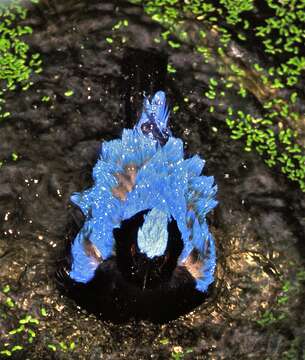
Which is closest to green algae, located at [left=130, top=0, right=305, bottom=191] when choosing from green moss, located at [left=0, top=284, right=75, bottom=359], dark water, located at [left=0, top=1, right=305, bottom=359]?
dark water, located at [left=0, top=1, right=305, bottom=359]

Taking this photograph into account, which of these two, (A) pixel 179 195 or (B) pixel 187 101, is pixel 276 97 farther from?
(A) pixel 179 195

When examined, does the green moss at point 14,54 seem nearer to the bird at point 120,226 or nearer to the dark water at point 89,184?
the dark water at point 89,184

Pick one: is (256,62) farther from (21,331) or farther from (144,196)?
(21,331)

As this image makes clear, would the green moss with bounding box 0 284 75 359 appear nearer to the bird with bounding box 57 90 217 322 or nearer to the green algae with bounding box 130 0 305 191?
the bird with bounding box 57 90 217 322

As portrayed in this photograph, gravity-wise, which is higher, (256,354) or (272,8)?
(272,8)

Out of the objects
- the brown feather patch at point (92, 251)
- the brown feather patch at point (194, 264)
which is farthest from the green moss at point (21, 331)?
the brown feather patch at point (194, 264)

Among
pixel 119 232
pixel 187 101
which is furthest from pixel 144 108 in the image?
pixel 119 232
